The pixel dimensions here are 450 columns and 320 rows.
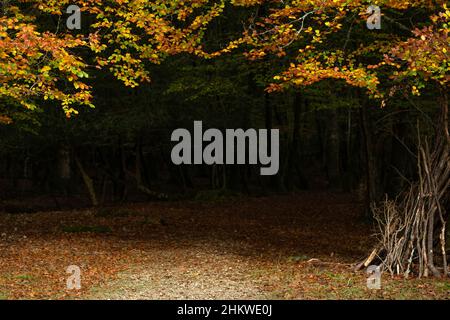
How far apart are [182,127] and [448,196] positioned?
15212 mm

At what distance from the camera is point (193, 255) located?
12.3 meters

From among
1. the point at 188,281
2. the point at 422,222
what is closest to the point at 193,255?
the point at 188,281

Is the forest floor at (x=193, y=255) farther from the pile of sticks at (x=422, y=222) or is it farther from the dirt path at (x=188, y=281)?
the pile of sticks at (x=422, y=222)

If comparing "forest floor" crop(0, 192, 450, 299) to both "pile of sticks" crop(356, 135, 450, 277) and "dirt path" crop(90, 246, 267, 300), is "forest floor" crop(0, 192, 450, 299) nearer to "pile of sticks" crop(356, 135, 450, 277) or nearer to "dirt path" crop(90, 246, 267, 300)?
"dirt path" crop(90, 246, 267, 300)

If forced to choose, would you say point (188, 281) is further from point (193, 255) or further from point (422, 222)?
point (422, 222)

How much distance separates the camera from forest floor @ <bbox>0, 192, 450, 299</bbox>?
9031 millimetres

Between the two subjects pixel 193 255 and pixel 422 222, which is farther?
pixel 193 255

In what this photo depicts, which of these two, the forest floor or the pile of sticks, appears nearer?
the forest floor

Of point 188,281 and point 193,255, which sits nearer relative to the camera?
point 188,281

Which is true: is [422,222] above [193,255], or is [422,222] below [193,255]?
above

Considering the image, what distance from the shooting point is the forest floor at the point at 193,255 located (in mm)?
9031

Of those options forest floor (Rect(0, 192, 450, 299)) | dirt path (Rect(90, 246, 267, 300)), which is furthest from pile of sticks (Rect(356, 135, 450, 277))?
dirt path (Rect(90, 246, 267, 300))

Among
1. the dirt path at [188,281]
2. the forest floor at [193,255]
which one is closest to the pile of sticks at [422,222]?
the forest floor at [193,255]

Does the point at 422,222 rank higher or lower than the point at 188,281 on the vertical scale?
higher
